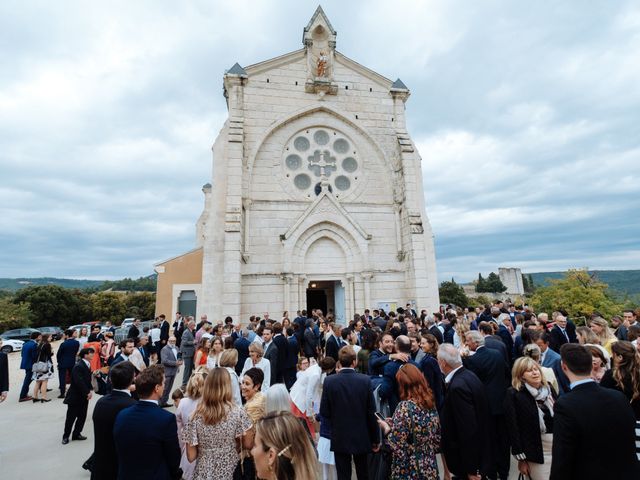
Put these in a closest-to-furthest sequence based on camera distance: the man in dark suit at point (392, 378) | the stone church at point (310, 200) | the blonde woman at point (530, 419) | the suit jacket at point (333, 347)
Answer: the blonde woman at point (530, 419) → the man in dark suit at point (392, 378) → the suit jacket at point (333, 347) → the stone church at point (310, 200)

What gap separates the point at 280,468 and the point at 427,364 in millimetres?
3567

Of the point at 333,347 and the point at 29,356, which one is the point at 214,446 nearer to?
the point at 333,347

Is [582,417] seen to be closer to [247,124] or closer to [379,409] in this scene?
[379,409]

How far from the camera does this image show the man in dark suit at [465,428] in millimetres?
3521

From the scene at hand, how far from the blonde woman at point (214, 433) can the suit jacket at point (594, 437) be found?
2.97 m

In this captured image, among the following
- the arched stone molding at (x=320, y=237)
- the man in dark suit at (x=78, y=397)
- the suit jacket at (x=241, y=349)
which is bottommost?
the man in dark suit at (x=78, y=397)

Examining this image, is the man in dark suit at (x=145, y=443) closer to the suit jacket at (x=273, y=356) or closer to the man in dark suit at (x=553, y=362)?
the suit jacket at (x=273, y=356)

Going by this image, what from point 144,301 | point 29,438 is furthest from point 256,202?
point 144,301

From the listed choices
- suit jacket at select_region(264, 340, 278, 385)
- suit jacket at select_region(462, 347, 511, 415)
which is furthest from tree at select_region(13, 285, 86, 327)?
suit jacket at select_region(462, 347, 511, 415)

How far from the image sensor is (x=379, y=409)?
480 cm

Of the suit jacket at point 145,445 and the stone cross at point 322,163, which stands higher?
the stone cross at point 322,163

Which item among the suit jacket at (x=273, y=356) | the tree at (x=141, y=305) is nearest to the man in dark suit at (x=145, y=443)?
the suit jacket at (x=273, y=356)

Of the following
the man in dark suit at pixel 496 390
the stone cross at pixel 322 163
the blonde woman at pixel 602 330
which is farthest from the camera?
the stone cross at pixel 322 163

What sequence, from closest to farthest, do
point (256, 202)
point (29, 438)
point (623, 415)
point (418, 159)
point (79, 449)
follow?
point (623, 415)
point (79, 449)
point (29, 438)
point (256, 202)
point (418, 159)
